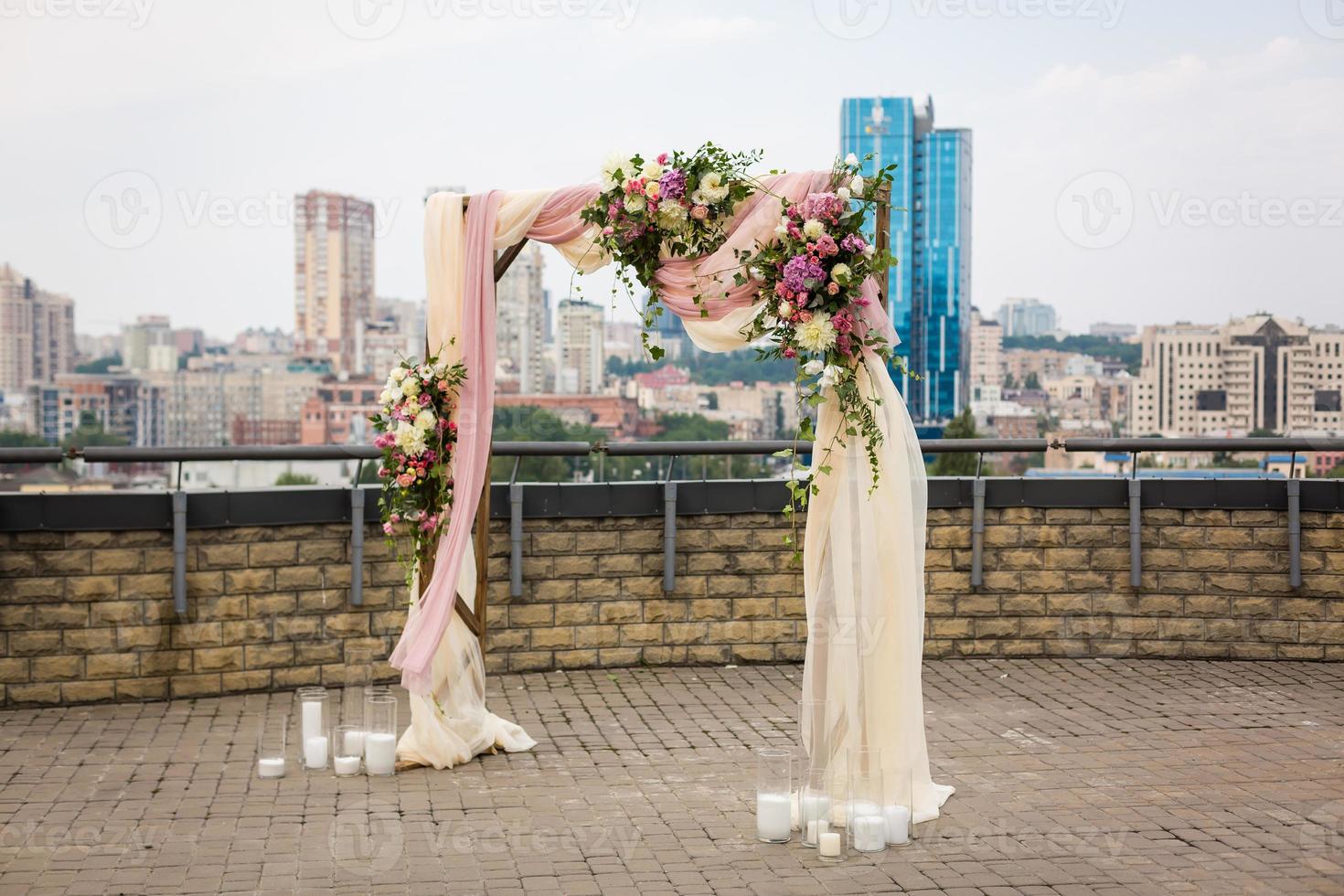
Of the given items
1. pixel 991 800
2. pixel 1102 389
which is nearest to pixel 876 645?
pixel 991 800

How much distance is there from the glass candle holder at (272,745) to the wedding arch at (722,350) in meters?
0.64

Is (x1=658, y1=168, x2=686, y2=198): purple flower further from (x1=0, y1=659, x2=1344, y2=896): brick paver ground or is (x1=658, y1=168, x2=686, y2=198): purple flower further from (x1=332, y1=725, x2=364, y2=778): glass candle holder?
(x1=332, y1=725, x2=364, y2=778): glass candle holder

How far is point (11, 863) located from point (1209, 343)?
1167 inches

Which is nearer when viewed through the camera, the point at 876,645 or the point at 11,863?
the point at 11,863

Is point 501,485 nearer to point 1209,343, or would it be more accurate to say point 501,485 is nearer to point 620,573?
point 620,573

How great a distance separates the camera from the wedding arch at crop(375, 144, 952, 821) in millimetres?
6312

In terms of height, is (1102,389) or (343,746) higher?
(1102,389)

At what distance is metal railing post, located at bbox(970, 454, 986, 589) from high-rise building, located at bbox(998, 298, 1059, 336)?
3296 cm

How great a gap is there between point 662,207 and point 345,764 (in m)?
3.12

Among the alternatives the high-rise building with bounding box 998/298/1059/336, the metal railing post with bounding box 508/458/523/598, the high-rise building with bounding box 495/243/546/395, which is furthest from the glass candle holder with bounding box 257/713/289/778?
the high-rise building with bounding box 998/298/1059/336

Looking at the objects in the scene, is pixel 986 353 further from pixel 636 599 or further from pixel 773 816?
pixel 773 816

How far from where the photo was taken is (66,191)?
233 feet

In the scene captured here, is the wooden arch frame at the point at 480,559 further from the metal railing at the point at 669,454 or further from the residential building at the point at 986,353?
the residential building at the point at 986,353

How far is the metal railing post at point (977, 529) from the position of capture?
9.55 meters
